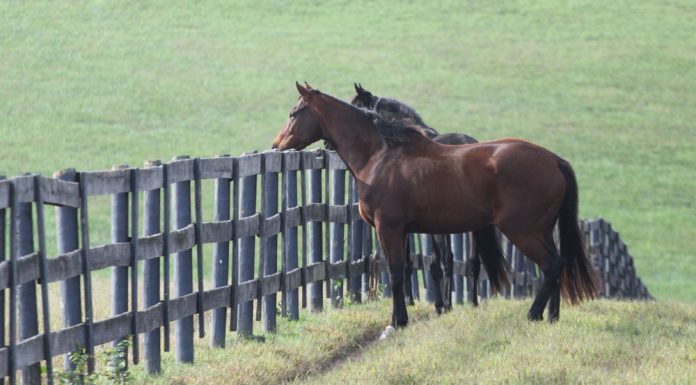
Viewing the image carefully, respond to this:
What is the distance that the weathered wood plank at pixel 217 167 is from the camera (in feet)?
35.2

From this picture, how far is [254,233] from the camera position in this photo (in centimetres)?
A: 1184

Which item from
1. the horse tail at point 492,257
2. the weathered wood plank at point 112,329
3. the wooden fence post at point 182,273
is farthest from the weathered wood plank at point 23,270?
the horse tail at point 492,257

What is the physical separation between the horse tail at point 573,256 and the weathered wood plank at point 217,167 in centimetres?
287

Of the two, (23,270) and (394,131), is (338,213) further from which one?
(23,270)

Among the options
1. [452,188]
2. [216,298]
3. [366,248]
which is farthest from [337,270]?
[216,298]

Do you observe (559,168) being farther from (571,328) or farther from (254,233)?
(254,233)

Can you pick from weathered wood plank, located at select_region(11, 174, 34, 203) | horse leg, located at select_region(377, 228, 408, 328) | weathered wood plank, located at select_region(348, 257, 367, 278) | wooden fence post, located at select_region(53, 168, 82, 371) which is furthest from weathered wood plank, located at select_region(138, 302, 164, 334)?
weathered wood plank, located at select_region(348, 257, 367, 278)

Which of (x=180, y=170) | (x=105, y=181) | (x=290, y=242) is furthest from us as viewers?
(x=290, y=242)

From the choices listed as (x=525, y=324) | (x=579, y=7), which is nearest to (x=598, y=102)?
(x=579, y=7)

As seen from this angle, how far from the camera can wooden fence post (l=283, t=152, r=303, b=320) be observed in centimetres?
1283

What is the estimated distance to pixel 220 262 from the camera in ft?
37.6

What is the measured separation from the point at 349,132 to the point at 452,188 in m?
1.21

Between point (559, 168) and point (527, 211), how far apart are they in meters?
0.47

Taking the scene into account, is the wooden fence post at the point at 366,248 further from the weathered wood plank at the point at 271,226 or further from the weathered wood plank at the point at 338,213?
the weathered wood plank at the point at 271,226
